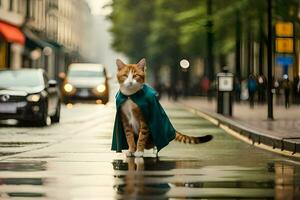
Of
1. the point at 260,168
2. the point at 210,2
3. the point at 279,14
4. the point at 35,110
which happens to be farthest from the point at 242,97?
the point at 260,168

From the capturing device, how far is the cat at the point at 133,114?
1365 centimetres

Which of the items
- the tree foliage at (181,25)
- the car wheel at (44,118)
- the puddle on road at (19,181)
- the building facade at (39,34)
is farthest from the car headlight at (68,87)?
the puddle on road at (19,181)

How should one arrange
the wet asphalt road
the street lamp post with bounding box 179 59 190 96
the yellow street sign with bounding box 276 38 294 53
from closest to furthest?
1. the wet asphalt road
2. the yellow street sign with bounding box 276 38 294 53
3. the street lamp post with bounding box 179 59 190 96

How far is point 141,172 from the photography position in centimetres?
1203

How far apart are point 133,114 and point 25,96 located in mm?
10718

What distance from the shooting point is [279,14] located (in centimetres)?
3603

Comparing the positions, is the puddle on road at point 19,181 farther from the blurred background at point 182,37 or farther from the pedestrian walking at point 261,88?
the pedestrian walking at point 261,88

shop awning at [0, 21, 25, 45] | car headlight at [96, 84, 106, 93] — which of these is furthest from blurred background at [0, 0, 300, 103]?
car headlight at [96, 84, 106, 93]

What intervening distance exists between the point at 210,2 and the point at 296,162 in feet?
104

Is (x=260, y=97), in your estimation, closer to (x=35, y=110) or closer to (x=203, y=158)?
(x=35, y=110)

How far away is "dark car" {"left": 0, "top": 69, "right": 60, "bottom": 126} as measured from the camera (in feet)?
78.9

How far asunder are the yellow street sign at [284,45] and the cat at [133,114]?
1550 centimetres

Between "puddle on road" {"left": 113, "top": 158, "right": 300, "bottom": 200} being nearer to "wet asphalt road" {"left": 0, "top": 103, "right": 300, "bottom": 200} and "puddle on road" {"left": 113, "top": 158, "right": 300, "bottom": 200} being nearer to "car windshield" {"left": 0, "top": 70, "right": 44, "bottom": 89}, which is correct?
"wet asphalt road" {"left": 0, "top": 103, "right": 300, "bottom": 200}

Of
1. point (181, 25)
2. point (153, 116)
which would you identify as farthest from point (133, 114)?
point (181, 25)
